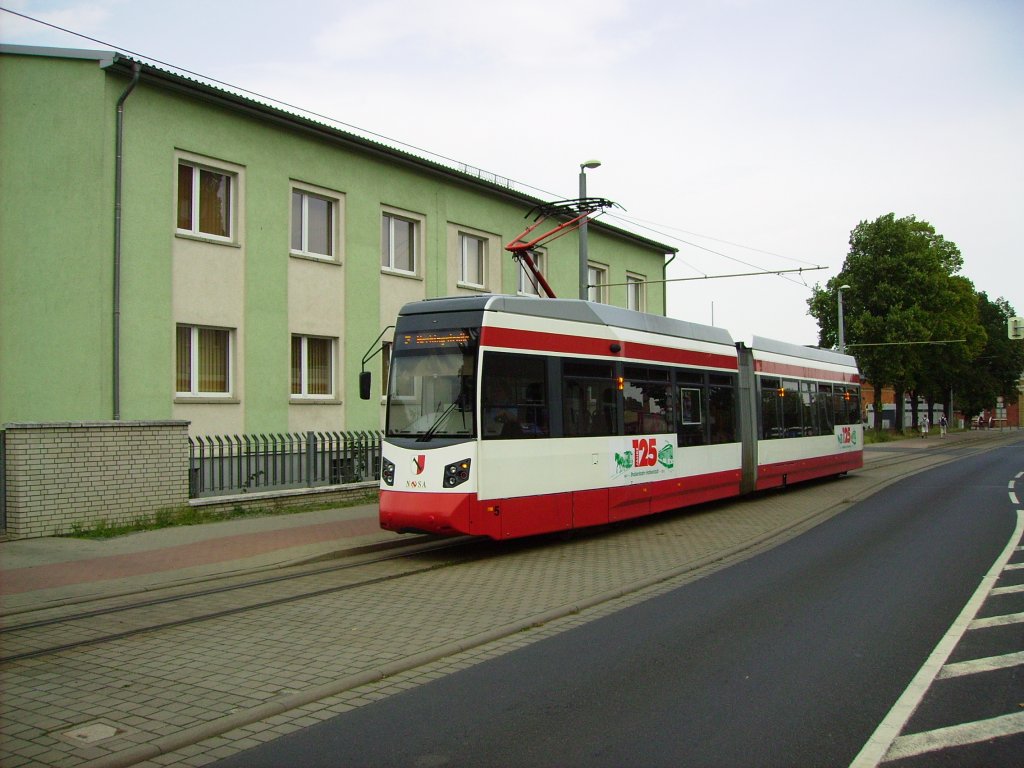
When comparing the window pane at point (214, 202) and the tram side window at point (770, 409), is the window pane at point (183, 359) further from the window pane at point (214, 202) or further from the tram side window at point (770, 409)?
the tram side window at point (770, 409)

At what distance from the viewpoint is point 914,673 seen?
235 inches

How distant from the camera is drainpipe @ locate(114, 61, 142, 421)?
49.9 ft

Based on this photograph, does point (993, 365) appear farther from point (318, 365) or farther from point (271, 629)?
point (271, 629)

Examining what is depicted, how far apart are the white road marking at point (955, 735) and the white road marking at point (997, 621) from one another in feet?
7.79

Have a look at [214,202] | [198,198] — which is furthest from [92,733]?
[214,202]

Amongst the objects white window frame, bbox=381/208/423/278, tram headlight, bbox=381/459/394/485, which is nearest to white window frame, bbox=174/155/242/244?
white window frame, bbox=381/208/423/278

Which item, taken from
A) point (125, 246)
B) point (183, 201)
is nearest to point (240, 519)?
point (125, 246)

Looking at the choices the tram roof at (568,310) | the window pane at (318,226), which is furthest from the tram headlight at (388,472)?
the window pane at (318,226)

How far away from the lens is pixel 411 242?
73.5 ft

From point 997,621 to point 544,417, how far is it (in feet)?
18.8

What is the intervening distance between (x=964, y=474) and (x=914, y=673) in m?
22.3

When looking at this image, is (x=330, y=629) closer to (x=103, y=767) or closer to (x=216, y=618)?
(x=216, y=618)

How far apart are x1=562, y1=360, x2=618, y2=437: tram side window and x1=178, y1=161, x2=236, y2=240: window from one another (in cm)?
890

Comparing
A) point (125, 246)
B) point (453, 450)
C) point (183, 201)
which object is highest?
point (183, 201)
